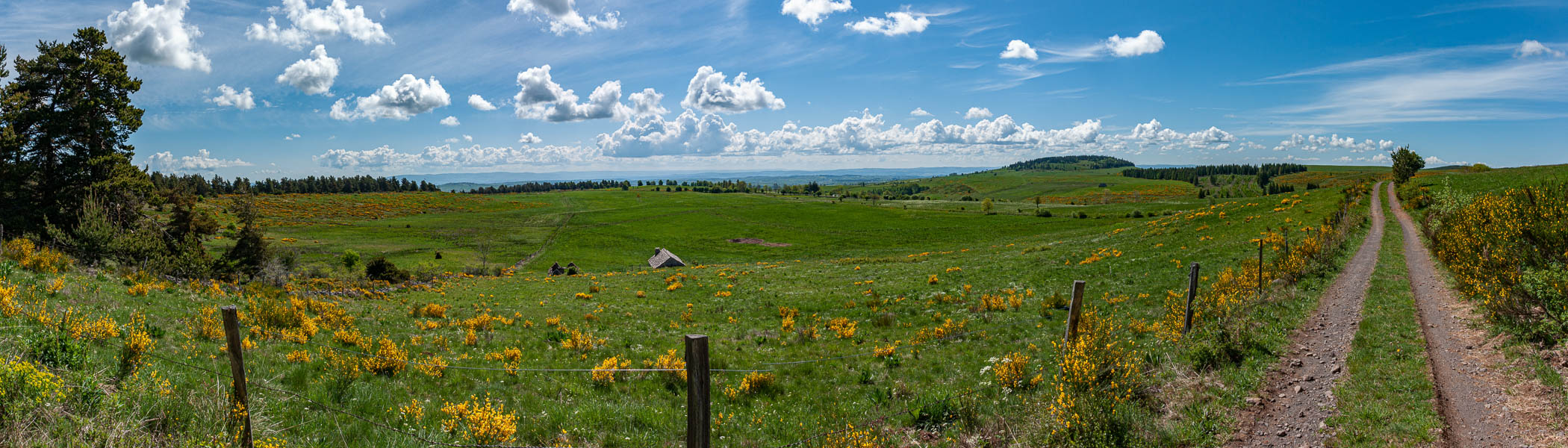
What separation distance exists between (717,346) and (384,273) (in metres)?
42.5

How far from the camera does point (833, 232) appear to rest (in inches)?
4033

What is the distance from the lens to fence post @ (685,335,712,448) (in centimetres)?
515

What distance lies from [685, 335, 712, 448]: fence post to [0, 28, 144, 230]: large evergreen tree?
42875 mm

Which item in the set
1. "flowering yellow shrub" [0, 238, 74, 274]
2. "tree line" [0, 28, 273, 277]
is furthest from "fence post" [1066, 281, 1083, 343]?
"tree line" [0, 28, 273, 277]

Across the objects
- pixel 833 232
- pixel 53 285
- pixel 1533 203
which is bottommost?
pixel 833 232

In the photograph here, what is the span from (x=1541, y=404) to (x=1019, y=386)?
653 centimetres

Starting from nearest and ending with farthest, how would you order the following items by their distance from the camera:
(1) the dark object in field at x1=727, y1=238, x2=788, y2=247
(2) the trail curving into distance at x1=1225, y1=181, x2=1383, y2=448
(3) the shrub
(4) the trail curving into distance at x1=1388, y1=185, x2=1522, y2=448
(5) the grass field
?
(4) the trail curving into distance at x1=1388, y1=185, x2=1522, y2=448, (2) the trail curving into distance at x1=1225, y1=181, x2=1383, y2=448, (5) the grass field, (3) the shrub, (1) the dark object in field at x1=727, y1=238, x2=788, y2=247

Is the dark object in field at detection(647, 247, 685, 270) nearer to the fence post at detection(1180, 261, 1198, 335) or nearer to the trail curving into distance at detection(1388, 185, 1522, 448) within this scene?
the fence post at detection(1180, 261, 1198, 335)

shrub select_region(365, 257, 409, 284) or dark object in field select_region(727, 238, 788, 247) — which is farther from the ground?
shrub select_region(365, 257, 409, 284)

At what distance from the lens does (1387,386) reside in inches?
335

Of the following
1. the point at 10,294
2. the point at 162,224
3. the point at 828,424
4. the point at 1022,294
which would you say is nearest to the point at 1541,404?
the point at 828,424

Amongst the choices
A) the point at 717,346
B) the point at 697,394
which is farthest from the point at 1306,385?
the point at 717,346

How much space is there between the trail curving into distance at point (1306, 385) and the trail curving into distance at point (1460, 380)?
111 centimetres

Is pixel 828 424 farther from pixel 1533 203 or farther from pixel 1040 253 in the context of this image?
pixel 1040 253
